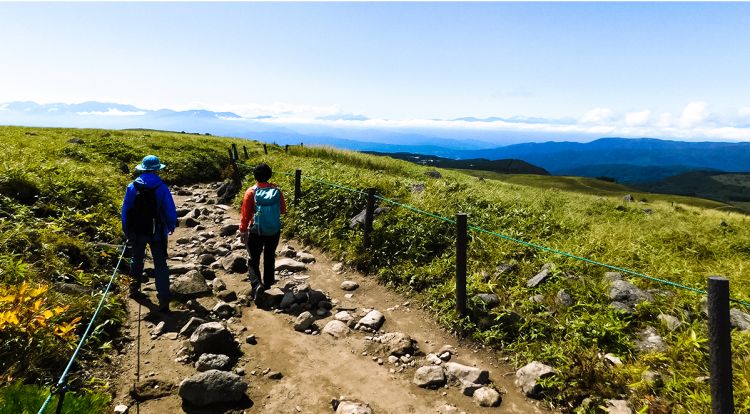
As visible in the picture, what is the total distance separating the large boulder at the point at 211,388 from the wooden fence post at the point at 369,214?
20.1 ft

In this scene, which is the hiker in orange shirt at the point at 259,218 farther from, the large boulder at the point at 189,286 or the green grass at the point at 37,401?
the green grass at the point at 37,401

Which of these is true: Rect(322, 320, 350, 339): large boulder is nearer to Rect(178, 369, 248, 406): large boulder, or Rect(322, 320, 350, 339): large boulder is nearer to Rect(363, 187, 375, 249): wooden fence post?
Rect(178, 369, 248, 406): large boulder

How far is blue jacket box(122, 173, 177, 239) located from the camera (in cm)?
792

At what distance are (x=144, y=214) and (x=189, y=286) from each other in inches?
81.2

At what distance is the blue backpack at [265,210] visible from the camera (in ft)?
29.9

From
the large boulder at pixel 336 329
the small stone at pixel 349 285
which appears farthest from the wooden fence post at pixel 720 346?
the small stone at pixel 349 285

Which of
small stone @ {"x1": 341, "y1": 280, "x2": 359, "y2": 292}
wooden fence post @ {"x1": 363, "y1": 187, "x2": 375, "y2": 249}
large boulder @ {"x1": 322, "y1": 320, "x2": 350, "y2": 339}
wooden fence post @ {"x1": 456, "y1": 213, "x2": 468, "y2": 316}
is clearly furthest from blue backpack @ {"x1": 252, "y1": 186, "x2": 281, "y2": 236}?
wooden fence post @ {"x1": 456, "y1": 213, "x2": 468, "y2": 316}

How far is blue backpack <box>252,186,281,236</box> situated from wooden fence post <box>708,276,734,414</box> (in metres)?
7.98

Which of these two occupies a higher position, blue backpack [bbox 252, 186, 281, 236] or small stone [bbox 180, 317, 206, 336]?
blue backpack [bbox 252, 186, 281, 236]

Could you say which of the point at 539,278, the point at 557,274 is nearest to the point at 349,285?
the point at 539,278

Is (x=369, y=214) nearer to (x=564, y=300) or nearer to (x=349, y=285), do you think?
(x=349, y=285)

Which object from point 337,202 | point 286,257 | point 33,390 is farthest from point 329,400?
point 337,202

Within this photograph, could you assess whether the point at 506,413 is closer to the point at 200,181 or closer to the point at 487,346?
the point at 487,346

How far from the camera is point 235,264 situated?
10.9 m
